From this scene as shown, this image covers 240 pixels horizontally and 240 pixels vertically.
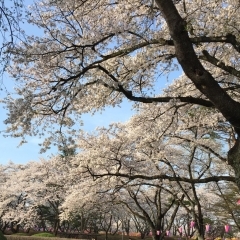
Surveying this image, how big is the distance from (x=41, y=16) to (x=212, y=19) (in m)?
2.97

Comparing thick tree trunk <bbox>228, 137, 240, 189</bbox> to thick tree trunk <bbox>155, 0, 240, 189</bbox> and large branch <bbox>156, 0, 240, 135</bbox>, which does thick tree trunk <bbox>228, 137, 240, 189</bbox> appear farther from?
large branch <bbox>156, 0, 240, 135</bbox>

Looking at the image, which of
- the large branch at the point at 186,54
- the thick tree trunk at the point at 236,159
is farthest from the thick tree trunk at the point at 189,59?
the thick tree trunk at the point at 236,159

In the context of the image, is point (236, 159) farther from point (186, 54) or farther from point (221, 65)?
point (221, 65)

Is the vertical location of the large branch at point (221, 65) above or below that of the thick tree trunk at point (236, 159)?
above

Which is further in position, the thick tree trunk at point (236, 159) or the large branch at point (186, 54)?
the thick tree trunk at point (236, 159)

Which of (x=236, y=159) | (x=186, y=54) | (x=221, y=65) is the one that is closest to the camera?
(x=186, y=54)

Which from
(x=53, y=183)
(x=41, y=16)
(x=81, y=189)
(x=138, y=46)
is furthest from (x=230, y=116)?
(x=53, y=183)

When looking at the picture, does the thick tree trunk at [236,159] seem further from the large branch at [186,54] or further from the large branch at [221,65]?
the large branch at [221,65]

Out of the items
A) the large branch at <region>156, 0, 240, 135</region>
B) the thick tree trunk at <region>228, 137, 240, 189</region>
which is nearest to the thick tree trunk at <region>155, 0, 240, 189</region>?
the large branch at <region>156, 0, 240, 135</region>

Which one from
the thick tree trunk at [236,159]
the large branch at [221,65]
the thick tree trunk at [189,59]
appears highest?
the large branch at [221,65]

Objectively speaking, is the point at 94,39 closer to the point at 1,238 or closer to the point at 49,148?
the point at 49,148

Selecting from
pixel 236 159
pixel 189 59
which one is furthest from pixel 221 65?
pixel 189 59

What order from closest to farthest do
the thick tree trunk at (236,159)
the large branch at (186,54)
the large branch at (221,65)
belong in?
the large branch at (186,54), the thick tree trunk at (236,159), the large branch at (221,65)

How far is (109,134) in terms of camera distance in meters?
14.7
